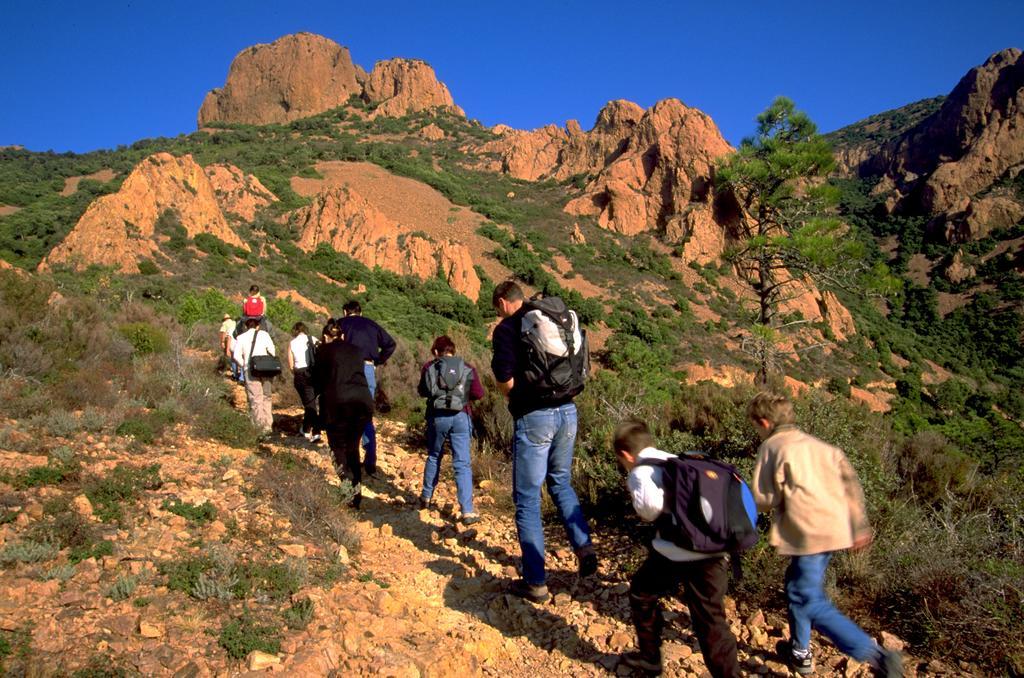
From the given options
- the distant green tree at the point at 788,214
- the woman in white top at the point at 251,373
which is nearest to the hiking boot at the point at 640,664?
the woman in white top at the point at 251,373

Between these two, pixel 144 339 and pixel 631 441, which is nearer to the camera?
pixel 631 441

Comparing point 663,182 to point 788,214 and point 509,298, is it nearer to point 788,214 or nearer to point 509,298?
point 788,214

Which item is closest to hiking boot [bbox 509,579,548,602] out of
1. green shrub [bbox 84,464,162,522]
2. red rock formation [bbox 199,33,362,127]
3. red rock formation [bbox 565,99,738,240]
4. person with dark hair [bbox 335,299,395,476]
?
person with dark hair [bbox 335,299,395,476]

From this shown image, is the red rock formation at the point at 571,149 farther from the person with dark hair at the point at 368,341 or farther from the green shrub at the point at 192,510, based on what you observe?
the green shrub at the point at 192,510

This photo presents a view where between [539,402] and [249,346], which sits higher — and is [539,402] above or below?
below

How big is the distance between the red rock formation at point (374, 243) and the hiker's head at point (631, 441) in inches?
907

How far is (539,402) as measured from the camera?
308 cm

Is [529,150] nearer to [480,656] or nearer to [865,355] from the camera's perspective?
[865,355]

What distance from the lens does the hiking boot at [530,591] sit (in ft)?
10.5

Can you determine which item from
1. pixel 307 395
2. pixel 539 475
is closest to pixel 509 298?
pixel 539 475

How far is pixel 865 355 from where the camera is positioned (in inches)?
1134

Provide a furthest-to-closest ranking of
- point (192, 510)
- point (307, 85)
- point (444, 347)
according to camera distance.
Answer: point (307, 85), point (444, 347), point (192, 510)

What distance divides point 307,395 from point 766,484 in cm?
492

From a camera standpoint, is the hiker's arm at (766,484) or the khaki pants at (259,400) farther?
the khaki pants at (259,400)
